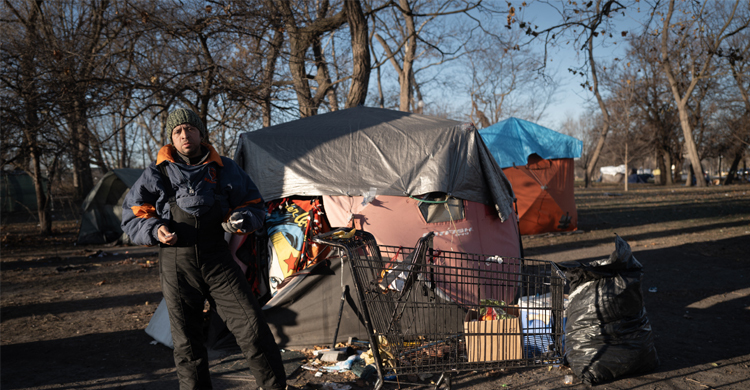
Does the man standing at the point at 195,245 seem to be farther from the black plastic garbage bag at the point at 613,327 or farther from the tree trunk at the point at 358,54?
the tree trunk at the point at 358,54

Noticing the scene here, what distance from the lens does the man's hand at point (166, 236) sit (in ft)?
9.38

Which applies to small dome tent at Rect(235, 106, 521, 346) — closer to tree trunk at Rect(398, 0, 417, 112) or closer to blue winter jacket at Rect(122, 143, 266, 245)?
blue winter jacket at Rect(122, 143, 266, 245)

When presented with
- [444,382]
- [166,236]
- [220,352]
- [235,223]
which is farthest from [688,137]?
[166,236]

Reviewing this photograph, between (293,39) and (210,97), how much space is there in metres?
2.69

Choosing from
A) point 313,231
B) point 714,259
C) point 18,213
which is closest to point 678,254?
point 714,259

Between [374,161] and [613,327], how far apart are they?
9.71 ft

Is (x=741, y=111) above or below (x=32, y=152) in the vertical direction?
above

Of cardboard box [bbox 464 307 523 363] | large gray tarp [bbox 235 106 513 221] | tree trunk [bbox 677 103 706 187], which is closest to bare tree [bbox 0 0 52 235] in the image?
large gray tarp [bbox 235 106 513 221]

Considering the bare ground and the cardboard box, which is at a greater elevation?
the cardboard box

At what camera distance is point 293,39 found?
10.7 meters

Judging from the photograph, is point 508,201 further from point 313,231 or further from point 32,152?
point 32,152

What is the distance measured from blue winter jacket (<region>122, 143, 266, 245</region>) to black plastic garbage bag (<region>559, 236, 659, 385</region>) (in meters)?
2.65

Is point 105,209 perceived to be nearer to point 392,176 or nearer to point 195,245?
point 392,176

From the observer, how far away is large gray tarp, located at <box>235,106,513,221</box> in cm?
532
